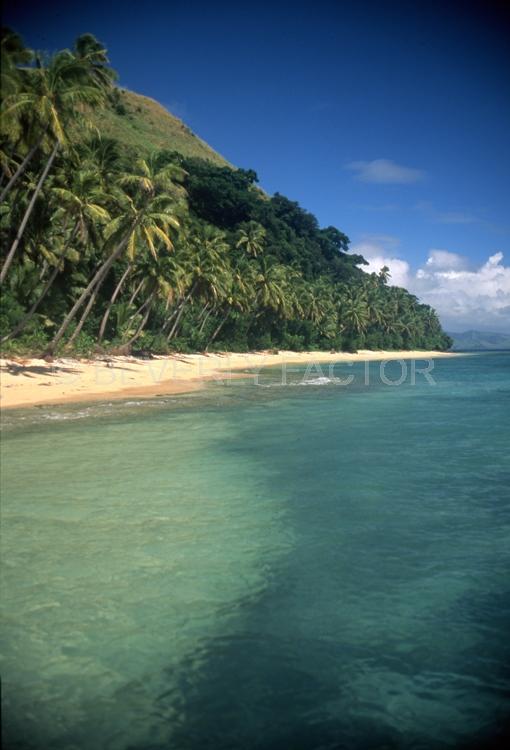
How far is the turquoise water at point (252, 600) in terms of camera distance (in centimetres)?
368

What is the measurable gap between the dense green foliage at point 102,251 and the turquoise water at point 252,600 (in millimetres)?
3843

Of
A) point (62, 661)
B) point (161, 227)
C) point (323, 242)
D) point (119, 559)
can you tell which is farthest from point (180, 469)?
point (323, 242)

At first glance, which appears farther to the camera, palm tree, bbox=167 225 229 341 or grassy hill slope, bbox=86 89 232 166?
grassy hill slope, bbox=86 89 232 166

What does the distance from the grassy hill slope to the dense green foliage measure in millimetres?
22423

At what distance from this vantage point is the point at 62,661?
169 inches

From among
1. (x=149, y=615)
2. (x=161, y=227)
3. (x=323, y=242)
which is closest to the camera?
(x=149, y=615)

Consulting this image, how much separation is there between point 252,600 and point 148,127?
118 metres

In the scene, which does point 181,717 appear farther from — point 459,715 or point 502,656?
point 502,656

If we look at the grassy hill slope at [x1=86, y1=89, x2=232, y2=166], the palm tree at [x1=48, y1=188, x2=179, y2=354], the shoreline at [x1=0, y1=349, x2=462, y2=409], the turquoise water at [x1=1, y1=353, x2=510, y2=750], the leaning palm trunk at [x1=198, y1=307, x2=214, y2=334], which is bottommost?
the turquoise water at [x1=1, y1=353, x2=510, y2=750]

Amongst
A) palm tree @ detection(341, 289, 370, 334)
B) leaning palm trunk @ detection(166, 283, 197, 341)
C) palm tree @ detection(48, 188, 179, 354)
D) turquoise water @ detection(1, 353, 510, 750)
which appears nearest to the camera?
turquoise water @ detection(1, 353, 510, 750)

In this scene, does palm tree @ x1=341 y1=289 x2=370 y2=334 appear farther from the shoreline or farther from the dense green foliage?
the shoreline

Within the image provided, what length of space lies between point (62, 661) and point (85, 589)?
1218mm

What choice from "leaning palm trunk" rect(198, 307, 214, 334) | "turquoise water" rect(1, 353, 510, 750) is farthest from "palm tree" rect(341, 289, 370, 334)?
"turquoise water" rect(1, 353, 510, 750)

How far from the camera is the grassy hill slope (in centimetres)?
9044
